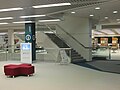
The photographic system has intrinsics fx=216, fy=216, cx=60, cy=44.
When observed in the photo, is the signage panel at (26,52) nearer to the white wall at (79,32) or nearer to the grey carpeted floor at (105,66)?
the grey carpeted floor at (105,66)

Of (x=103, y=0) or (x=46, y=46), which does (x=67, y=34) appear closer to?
(x=46, y=46)

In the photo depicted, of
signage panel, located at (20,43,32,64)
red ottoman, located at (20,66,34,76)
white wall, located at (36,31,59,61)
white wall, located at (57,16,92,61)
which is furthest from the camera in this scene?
white wall, located at (57,16,92,61)

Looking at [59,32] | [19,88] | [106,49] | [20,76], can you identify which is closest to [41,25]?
[59,32]

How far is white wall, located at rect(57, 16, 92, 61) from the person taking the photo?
16.3 metres

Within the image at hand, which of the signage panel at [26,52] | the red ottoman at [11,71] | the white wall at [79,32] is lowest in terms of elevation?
the red ottoman at [11,71]

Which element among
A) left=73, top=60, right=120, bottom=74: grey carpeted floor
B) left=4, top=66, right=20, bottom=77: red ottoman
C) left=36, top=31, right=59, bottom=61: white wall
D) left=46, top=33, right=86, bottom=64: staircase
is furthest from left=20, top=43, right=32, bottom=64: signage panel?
left=4, top=66, right=20, bottom=77: red ottoman

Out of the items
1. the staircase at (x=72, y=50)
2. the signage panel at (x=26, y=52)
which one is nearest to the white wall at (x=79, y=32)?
the staircase at (x=72, y=50)

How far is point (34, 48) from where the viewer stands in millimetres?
16719

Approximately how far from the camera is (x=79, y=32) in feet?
54.6

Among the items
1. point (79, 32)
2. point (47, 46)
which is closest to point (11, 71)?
point (47, 46)

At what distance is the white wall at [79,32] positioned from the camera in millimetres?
16281

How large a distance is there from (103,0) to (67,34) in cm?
830

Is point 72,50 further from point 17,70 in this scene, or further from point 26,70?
point 17,70

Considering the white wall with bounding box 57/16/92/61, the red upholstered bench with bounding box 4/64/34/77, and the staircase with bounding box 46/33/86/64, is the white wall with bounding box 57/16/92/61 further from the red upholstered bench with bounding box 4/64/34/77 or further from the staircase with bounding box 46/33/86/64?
the red upholstered bench with bounding box 4/64/34/77
